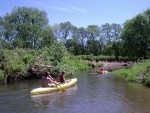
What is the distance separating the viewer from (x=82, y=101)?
58.2 feet

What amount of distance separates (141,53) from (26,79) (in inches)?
1106

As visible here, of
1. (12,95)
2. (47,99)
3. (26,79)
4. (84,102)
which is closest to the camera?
(84,102)

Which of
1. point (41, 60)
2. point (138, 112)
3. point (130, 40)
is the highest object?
point (130, 40)

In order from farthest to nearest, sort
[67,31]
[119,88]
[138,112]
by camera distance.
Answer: [67,31], [119,88], [138,112]

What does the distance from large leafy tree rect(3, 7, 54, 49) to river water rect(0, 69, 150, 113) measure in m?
40.6

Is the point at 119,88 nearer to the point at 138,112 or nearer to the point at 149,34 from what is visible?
the point at 138,112

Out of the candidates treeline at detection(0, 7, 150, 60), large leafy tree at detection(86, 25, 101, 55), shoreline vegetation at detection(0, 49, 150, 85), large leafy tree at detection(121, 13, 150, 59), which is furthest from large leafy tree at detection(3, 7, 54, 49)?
shoreline vegetation at detection(0, 49, 150, 85)

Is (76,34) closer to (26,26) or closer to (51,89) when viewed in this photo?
(26,26)

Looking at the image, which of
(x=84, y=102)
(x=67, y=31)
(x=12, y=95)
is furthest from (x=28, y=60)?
(x=67, y=31)

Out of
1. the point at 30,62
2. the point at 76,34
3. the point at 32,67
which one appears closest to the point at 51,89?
the point at 32,67

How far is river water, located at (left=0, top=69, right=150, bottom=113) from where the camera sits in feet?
51.3

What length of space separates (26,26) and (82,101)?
Result: 45638mm

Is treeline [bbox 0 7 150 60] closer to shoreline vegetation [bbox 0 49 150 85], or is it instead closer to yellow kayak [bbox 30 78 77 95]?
shoreline vegetation [bbox 0 49 150 85]

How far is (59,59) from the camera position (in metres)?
33.4
